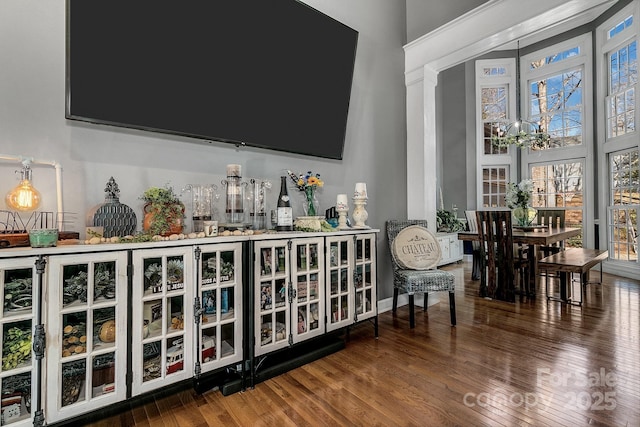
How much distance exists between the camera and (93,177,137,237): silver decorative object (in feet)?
5.79

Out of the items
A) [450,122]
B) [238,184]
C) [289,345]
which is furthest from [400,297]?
[450,122]

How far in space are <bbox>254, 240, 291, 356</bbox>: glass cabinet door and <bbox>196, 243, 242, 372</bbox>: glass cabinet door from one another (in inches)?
4.9

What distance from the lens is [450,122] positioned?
7.48 meters

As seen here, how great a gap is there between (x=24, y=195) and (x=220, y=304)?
115 cm

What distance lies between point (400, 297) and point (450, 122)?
17.8 ft

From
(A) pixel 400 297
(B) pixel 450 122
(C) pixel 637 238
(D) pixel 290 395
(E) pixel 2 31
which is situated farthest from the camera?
(B) pixel 450 122

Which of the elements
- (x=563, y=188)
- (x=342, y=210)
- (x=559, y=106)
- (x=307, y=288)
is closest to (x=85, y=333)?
(x=307, y=288)

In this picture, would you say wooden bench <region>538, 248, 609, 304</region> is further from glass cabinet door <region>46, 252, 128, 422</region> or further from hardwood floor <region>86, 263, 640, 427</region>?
glass cabinet door <region>46, 252, 128, 422</region>

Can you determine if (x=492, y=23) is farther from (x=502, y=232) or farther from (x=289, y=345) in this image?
(x=289, y=345)

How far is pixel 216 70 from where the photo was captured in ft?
7.29

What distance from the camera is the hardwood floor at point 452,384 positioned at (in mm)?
1677

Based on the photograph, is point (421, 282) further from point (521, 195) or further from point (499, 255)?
point (521, 195)

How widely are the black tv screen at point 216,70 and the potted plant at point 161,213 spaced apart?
1.58 ft

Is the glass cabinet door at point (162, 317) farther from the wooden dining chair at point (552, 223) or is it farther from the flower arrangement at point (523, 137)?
the flower arrangement at point (523, 137)
